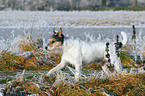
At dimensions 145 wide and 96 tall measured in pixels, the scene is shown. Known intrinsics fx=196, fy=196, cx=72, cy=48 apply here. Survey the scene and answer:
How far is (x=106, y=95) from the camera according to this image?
2.92 metres

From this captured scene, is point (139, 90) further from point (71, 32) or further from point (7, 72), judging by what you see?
point (71, 32)

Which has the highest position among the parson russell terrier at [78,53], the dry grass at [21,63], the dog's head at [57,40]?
the dog's head at [57,40]

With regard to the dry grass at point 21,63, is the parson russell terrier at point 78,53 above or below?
above

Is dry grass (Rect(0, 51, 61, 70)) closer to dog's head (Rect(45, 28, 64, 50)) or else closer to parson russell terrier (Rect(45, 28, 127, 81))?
parson russell terrier (Rect(45, 28, 127, 81))

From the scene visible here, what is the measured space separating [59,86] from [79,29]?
3.63m

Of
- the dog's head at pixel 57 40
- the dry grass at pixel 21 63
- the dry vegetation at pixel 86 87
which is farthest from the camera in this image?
the dry grass at pixel 21 63

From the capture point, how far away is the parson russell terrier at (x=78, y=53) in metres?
3.43

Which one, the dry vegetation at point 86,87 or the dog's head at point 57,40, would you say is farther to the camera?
the dog's head at point 57,40

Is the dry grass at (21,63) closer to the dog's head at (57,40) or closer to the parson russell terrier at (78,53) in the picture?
the parson russell terrier at (78,53)

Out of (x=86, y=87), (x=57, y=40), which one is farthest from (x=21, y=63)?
(x=86, y=87)

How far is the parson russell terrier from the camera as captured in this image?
3432 millimetres

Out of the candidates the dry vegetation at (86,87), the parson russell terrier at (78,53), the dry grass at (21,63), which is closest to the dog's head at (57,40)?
the parson russell terrier at (78,53)

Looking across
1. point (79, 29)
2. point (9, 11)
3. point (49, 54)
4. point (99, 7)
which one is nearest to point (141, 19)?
point (99, 7)

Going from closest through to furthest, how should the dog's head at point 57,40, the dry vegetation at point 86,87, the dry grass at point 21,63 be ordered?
1. the dry vegetation at point 86,87
2. the dog's head at point 57,40
3. the dry grass at point 21,63
